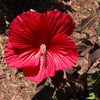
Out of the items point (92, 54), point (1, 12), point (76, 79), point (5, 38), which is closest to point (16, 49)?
point (92, 54)

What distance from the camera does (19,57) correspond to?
33.6 inches

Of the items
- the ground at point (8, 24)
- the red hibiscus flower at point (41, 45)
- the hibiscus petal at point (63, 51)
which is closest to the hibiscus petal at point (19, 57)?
the red hibiscus flower at point (41, 45)

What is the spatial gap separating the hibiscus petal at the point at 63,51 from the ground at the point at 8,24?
11.5 inches

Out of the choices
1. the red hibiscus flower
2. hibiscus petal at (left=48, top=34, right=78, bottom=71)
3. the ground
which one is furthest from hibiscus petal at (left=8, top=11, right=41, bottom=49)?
the ground

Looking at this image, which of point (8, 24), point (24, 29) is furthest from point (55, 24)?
point (8, 24)

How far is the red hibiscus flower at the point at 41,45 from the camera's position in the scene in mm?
751

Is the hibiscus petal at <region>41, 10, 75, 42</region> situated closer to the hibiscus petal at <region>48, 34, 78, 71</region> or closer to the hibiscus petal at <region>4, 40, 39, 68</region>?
the hibiscus petal at <region>48, 34, 78, 71</region>

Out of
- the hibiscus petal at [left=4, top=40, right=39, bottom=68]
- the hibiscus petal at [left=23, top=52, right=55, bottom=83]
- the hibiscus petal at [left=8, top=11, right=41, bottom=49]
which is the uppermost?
the hibiscus petal at [left=8, top=11, right=41, bottom=49]

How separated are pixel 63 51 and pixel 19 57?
0.81 ft

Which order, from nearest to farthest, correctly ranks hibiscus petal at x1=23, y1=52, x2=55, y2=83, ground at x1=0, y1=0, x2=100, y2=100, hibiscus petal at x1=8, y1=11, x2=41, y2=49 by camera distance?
1. hibiscus petal at x1=8, y1=11, x2=41, y2=49
2. hibiscus petal at x1=23, y1=52, x2=55, y2=83
3. ground at x1=0, y1=0, x2=100, y2=100

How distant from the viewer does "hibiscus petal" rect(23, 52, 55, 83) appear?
33.4 inches

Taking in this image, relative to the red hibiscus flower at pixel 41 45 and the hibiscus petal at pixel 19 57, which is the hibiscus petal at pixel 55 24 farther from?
the hibiscus petal at pixel 19 57

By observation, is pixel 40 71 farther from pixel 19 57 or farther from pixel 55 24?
pixel 55 24

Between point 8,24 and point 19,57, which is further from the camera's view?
point 8,24
